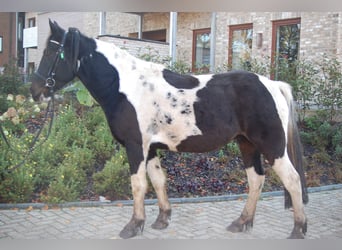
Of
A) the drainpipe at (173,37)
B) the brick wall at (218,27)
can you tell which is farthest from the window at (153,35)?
the drainpipe at (173,37)

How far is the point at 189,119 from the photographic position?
353cm

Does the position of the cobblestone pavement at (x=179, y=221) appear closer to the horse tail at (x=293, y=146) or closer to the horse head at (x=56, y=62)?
the horse tail at (x=293, y=146)

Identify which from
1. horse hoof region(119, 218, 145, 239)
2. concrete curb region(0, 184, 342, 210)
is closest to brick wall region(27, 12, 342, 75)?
concrete curb region(0, 184, 342, 210)

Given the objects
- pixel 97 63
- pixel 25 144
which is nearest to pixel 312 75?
pixel 97 63

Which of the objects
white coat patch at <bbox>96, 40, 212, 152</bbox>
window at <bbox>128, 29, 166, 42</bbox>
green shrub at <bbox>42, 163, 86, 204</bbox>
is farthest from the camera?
window at <bbox>128, 29, 166, 42</bbox>

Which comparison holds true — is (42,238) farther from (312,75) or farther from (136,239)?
(312,75)

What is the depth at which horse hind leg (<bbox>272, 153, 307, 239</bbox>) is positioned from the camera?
3.49 metres

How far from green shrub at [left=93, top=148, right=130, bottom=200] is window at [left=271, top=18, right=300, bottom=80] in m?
2.66

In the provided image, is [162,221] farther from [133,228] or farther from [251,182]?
[251,182]

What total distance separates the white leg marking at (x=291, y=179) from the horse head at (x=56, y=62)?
2091mm

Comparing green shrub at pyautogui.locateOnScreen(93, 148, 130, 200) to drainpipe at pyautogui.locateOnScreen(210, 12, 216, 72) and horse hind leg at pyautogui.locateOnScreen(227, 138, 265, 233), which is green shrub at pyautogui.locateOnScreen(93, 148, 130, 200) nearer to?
horse hind leg at pyautogui.locateOnScreen(227, 138, 265, 233)

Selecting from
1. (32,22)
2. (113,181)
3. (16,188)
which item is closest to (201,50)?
(113,181)
